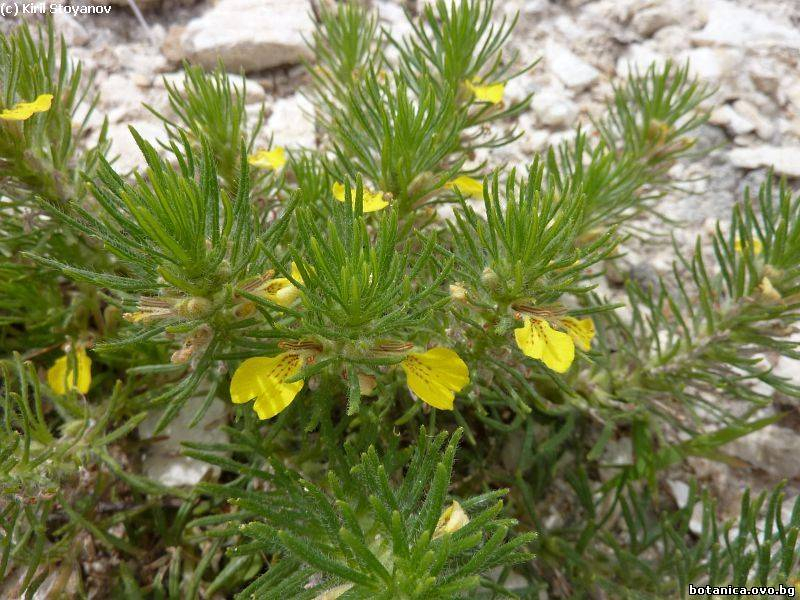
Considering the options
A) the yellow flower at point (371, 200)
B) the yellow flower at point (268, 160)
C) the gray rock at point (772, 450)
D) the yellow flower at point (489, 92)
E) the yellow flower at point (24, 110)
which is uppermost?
the yellow flower at point (24, 110)

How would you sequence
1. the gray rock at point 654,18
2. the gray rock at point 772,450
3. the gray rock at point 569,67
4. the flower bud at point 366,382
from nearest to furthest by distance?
the flower bud at point 366,382, the gray rock at point 772,450, the gray rock at point 569,67, the gray rock at point 654,18

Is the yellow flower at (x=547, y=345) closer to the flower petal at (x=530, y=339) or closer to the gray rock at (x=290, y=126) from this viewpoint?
the flower petal at (x=530, y=339)

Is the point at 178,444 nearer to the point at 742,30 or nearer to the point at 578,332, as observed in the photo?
the point at 578,332

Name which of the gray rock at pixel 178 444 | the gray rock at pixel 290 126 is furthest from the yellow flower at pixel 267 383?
the gray rock at pixel 290 126

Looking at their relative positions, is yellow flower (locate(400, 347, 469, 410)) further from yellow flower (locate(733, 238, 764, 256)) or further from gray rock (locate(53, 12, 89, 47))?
gray rock (locate(53, 12, 89, 47))

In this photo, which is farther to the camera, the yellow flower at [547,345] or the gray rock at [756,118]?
the gray rock at [756,118]

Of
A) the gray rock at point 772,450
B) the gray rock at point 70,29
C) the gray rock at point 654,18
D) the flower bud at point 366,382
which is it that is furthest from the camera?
the gray rock at point 654,18

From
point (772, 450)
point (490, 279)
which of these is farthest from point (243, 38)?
point (772, 450)
